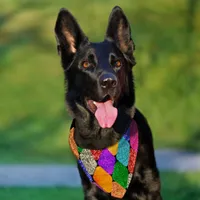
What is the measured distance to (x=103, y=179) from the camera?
405 centimetres

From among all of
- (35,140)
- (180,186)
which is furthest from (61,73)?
(180,186)

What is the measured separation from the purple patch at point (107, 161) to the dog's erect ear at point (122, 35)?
655 millimetres

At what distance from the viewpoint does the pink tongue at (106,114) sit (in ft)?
12.7

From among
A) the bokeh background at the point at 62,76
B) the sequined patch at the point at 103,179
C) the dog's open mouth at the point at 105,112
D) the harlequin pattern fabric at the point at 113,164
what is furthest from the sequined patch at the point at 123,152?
the bokeh background at the point at 62,76

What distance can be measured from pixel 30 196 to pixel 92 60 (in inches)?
78.5

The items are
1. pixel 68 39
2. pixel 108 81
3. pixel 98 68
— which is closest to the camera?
pixel 108 81

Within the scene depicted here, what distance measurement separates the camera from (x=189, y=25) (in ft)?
27.6

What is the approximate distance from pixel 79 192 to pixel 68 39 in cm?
192

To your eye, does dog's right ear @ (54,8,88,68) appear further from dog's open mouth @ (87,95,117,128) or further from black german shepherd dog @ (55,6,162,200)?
dog's open mouth @ (87,95,117,128)

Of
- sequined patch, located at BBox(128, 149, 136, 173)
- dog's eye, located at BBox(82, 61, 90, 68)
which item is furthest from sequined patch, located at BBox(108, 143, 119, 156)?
dog's eye, located at BBox(82, 61, 90, 68)

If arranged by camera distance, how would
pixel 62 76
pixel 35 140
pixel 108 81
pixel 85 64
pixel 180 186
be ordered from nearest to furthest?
pixel 108 81, pixel 85 64, pixel 180 186, pixel 35 140, pixel 62 76

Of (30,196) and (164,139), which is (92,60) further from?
(164,139)

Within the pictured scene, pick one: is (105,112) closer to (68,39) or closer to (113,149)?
(113,149)

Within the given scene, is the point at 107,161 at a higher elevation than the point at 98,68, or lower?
lower
